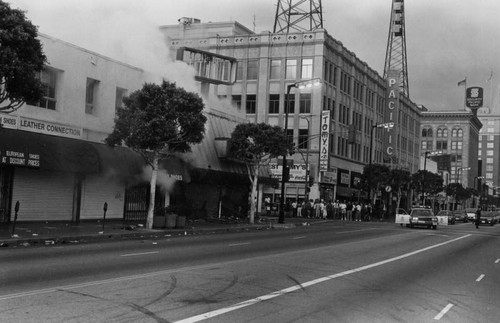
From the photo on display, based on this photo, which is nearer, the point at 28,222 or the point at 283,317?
the point at 283,317

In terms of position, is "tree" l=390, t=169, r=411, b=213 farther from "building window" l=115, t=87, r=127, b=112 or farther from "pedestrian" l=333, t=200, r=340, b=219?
"building window" l=115, t=87, r=127, b=112

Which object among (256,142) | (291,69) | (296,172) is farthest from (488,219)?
(256,142)

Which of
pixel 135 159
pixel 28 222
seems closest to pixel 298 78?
pixel 135 159

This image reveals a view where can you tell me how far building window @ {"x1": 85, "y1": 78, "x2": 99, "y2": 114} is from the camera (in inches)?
1016

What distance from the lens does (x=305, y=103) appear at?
54.9m

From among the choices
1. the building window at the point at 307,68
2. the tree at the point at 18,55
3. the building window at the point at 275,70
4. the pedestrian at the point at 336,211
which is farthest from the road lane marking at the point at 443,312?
the building window at the point at 275,70

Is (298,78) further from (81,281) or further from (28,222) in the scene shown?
(81,281)

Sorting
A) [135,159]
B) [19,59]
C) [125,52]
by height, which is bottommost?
[135,159]

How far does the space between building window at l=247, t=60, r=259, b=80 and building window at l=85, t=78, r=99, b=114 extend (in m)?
31.9

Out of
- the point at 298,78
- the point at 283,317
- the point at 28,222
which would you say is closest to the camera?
the point at 283,317

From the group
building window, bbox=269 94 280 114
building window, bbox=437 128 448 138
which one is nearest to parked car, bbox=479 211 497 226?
building window, bbox=269 94 280 114

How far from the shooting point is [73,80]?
24469mm

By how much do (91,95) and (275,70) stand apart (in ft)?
106

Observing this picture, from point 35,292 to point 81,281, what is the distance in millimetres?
1258
